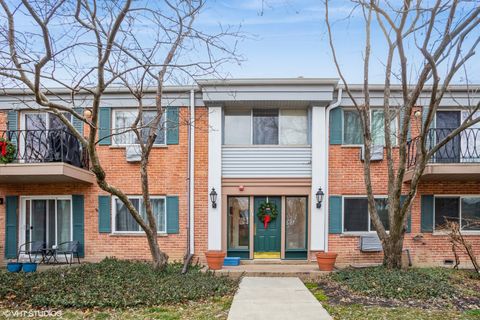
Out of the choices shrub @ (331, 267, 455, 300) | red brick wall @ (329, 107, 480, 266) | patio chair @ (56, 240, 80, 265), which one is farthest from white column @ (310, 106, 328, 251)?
patio chair @ (56, 240, 80, 265)

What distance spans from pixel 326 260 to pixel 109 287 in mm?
5750

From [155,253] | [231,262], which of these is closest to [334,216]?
[231,262]

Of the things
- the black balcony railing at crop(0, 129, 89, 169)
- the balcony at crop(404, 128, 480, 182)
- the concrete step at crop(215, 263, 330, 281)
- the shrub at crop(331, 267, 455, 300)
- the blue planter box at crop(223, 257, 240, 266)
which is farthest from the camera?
the blue planter box at crop(223, 257, 240, 266)

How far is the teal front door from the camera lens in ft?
36.4

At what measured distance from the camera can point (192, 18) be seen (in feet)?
26.0

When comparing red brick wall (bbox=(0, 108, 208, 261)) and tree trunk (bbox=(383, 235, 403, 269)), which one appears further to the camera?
red brick wall (bbox=(0, 108, 208, 261))

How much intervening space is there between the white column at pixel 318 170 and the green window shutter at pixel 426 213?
9.85 feet

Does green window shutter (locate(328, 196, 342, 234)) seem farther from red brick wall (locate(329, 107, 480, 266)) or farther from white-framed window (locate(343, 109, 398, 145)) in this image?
white-framed window (locate(343, 109, 398, 145))

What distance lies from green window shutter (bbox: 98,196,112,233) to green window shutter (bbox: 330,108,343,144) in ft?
24.2

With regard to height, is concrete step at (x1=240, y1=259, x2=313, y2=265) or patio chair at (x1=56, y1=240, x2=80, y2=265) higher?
patio chair at (x1=56, y1=240, x2=80, y2=265)

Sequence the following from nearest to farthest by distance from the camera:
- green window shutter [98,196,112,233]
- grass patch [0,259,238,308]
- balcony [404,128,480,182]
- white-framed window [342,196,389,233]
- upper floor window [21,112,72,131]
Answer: grass patch [0,259,238,308] → balcony [404,128,480,182] → white-framed window [342,196,389,233] → green window shutter [98,196,112,233] → upper floor window [21,112,72,131]

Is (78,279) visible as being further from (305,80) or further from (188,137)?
(305,80)

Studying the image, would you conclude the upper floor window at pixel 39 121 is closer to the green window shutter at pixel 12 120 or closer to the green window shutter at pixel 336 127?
the green window shutter at pixel 12 120

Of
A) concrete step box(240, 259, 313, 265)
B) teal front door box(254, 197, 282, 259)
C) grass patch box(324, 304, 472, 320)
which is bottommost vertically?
concrete step box(240, 259, 313, 265)
